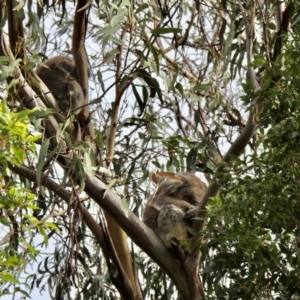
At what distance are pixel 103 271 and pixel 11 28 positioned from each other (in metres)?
2.74

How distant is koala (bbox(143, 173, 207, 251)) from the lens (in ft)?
18.6

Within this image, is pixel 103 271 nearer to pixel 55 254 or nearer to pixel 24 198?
pixel 55 254

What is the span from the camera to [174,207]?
239 inches

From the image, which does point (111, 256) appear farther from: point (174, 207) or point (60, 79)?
point (60, 79)

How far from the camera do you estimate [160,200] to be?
633 cm

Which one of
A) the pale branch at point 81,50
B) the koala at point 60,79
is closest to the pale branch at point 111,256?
the pale branch at point 81,50

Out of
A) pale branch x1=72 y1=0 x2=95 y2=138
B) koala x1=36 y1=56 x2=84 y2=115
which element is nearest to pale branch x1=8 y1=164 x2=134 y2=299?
pale branch x1=72 y1=0 x2=95 y2=138

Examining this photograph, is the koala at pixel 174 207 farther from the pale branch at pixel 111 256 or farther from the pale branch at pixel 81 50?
the pale branch at pixel 81 50

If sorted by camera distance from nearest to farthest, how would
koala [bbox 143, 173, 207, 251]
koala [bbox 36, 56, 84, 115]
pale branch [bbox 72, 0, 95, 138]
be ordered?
pale branch [bbox 72, 0, 95, 138] < koala [bbox 143, 173, 207, 251] < koala [bbox 36, 56, 84, 115]

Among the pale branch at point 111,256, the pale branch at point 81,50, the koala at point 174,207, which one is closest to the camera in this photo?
the pale branch at point 81,50

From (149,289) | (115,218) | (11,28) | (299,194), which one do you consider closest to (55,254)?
(149,289)

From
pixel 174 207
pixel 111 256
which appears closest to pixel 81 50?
pixel 111 256

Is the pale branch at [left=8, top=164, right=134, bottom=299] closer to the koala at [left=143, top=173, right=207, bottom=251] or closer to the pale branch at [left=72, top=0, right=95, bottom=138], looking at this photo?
the koala at [left=143, top=173, right=207, bottom=251]

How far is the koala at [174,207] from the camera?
18.6 ft
